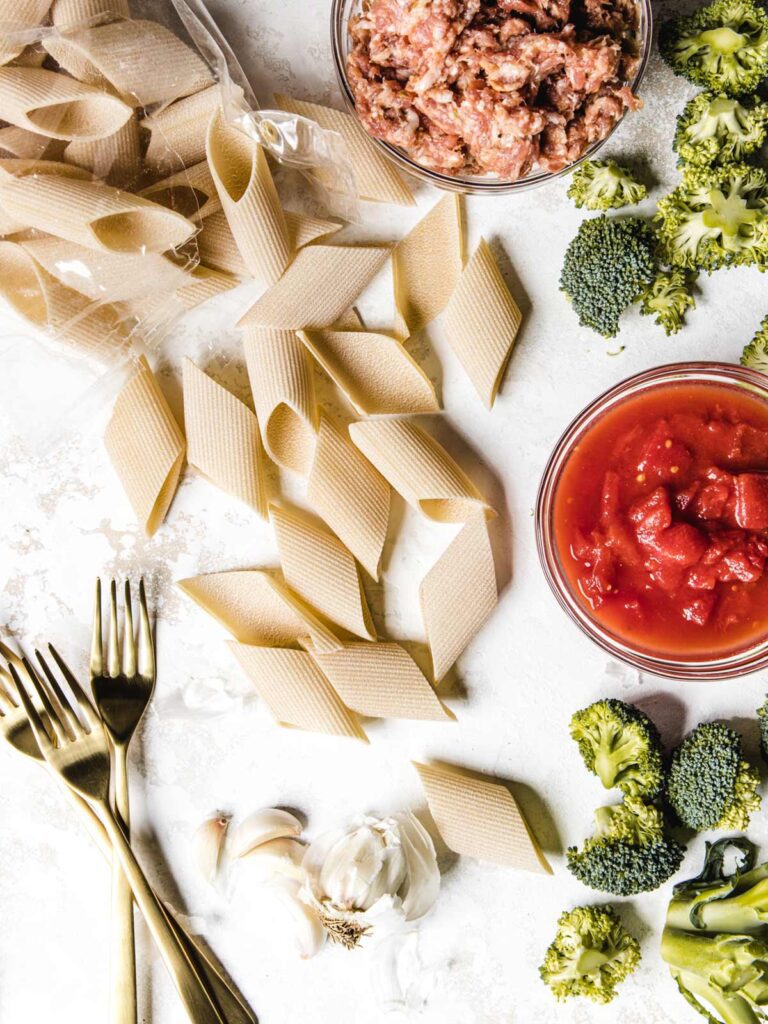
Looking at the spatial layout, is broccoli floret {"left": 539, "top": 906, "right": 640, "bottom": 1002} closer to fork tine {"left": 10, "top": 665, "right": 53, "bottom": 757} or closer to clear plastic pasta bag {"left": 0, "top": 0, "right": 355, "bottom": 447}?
fork tine {"left": 10, "top": 665, "right": 53, "bottom": 757}

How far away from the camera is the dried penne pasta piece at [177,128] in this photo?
2447mm

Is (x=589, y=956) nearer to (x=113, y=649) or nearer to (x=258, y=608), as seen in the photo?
(x=258, y=608)

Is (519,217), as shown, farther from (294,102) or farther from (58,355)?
(58,355)

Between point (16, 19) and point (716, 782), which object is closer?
point (16, 19)

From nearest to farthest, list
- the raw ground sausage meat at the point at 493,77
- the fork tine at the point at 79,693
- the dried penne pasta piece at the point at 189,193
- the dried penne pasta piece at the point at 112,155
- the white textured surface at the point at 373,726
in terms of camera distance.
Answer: the raw ground sausage meat at the point at 493,77 → the dried penne pasta piece at the point at 112,155 → the dried penne pasta piece at the point at 189,193 → the white textured surface at the point at 373,726 → the fork tine at the point at 79,693

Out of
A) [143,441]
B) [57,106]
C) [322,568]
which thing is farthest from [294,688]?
[57,106]

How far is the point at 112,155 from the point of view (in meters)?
2.41

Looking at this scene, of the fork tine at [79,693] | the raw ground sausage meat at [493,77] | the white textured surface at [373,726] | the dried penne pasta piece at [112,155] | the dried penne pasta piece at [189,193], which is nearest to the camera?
the raw ground sausage meat at [493,77]

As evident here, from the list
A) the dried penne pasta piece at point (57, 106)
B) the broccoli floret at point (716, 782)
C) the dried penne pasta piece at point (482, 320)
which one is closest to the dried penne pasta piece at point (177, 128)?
the dried penne pasta piece at point (57, 106)

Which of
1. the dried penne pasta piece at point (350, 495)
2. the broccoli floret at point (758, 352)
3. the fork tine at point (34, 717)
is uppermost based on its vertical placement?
the broccoli floret at point (758, 352)

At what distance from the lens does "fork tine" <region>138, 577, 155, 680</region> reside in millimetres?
2723

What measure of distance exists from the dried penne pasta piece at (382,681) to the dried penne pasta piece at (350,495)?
270 mm

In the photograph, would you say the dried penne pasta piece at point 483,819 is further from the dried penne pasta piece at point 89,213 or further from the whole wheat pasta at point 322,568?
the dried penne pasta piece at point 89,213

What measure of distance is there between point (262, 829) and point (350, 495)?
3.47 feet
